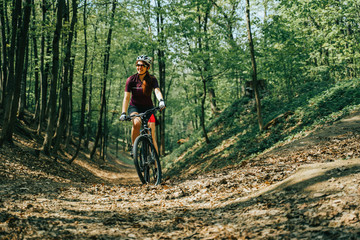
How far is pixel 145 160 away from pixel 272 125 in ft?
30.3

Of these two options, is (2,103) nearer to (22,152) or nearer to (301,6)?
(22,152)

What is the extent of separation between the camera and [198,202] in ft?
14.0

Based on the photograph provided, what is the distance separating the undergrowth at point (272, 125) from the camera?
11.6m

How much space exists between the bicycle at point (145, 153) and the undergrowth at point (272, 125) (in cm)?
588

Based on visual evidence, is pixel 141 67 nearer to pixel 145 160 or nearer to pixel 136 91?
pixel 136 91

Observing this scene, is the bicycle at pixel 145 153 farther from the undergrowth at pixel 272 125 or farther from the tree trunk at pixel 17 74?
the undergrowth at pixel 272 125

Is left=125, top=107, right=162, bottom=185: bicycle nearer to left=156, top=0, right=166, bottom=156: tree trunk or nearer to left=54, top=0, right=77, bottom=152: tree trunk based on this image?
left=54, top=0, right=77, bottom=152: tree trunk

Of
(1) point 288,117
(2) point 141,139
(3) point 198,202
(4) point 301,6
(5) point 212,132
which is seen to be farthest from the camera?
(5) point 212,132

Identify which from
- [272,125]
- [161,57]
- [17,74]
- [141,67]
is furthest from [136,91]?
[161,57]

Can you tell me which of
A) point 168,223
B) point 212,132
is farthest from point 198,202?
point 212,132

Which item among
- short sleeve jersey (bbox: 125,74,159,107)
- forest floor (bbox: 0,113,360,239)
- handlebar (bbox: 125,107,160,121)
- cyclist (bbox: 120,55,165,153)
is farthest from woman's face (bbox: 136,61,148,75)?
forest floor (bbox: 0,113,360,239)

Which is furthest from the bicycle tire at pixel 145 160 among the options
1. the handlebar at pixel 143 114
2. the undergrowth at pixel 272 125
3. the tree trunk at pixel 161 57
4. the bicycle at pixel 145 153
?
the tree trunk at pixel 161 57

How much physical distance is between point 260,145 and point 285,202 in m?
9.09

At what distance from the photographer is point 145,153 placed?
605cm
